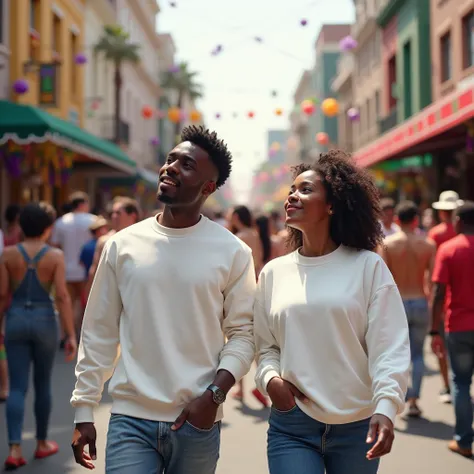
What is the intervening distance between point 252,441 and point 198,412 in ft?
11.6

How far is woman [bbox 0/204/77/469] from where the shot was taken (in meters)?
5.91

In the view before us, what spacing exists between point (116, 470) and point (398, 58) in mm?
25483

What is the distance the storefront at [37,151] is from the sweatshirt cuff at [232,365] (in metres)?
10.6

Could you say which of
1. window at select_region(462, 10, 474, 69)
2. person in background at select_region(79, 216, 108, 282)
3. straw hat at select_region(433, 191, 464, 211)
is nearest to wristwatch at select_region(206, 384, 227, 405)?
straw hat at select_region(433, 191, 464, 211)

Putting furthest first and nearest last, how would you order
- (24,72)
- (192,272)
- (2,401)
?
(24,72) < (2,401) < (192,272)

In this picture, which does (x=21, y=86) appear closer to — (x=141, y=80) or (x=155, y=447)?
(x=155, y=447)

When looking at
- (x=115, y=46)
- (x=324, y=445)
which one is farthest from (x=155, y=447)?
(x=115, y=46)

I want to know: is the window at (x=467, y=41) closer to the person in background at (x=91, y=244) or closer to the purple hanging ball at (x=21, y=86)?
the purple hanging ball at (x=21, y=86)

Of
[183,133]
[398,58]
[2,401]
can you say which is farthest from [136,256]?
[398,58]

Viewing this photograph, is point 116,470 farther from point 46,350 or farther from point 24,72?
point 24,72

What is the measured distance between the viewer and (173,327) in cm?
316

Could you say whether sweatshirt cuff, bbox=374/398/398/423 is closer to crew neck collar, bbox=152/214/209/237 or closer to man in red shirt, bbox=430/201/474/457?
crew neck collar, bbox=152/214/209/237

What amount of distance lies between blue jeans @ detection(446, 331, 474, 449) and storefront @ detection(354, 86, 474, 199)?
20.4 ft

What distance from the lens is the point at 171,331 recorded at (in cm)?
315
